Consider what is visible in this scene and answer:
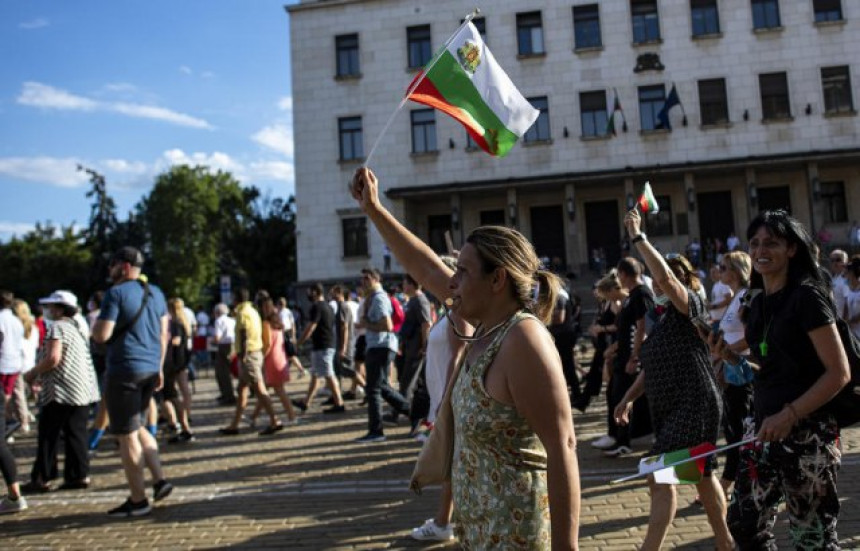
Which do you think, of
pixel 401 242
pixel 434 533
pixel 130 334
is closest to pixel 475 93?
pixel 401 242

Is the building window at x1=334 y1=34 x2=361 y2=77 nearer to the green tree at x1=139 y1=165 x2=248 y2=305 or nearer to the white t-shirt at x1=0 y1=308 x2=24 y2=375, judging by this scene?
the white t-shirt at x1=0 y1=308 x2=24 y2=375

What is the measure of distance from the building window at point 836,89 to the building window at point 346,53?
19.7m

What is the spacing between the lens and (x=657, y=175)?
1180 inches

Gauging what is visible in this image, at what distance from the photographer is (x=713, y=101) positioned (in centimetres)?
2998

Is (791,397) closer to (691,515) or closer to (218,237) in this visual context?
(691,515)

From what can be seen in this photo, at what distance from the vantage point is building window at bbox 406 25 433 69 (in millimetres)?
31812

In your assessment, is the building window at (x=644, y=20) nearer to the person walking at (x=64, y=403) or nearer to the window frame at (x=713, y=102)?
the window frame at (x=713, y=102)

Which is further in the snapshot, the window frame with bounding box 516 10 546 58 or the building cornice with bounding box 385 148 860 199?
the window frame with bounding box 516 10 546 58

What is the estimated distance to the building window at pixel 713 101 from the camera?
29.9m

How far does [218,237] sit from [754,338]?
6226 cm

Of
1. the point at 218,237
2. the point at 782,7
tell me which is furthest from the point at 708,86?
the point at 218,237

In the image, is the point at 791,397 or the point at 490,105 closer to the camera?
the point at 791,397

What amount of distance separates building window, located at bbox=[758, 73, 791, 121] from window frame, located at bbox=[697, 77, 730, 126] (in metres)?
1.44

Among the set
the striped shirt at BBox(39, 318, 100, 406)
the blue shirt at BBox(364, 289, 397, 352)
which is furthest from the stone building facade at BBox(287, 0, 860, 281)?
the striped shirt at BBox(39, 318, 100, 406)
